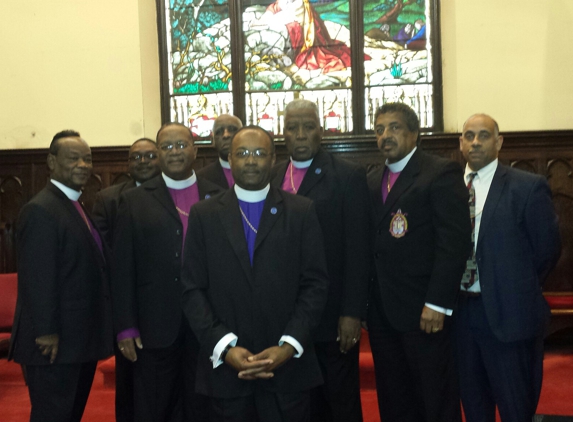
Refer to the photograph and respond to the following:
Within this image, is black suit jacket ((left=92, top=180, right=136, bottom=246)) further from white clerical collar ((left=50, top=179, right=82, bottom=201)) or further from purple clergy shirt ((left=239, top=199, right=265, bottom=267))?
purple clergy shirt ((left=239, top=199, right=265, bottom=267))

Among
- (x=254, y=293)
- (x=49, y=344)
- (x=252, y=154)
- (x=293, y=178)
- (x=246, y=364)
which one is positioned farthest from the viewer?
(x=293, y=178)

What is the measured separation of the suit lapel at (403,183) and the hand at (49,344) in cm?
160

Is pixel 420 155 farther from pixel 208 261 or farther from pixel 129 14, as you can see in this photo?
pixel 129 14

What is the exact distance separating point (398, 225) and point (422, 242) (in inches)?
5.4

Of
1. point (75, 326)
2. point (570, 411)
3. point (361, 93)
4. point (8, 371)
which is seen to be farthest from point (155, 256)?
point (361, 93)

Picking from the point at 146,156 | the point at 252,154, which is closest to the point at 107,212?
the point at 146,156

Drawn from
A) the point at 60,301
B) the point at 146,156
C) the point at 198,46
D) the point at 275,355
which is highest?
the point at 198,46

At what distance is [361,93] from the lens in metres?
6.89

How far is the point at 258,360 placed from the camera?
99.0 inches

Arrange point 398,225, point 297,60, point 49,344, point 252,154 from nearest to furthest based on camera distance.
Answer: point 252,154 < point 49,344 < point 398,225 < point 297,60

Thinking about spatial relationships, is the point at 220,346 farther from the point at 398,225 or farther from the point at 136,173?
the point at 136,173

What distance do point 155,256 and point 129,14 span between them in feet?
14.0

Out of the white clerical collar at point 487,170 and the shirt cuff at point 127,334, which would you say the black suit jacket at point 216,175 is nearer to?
the shirt cuff at point 127,334

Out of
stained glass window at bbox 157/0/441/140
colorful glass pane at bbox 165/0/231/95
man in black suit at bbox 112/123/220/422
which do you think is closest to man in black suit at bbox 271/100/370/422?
man in black suit at bbox 112/123/220/422
